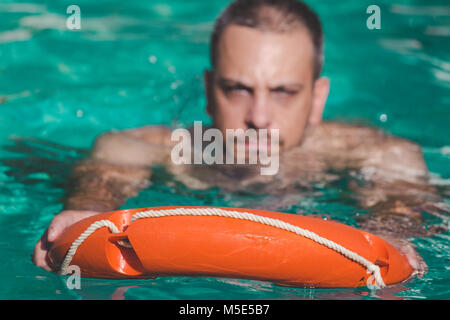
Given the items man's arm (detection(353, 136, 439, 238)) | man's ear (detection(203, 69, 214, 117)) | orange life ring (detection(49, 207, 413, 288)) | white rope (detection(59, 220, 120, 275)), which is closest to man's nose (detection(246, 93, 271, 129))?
man's ear (detection(203, 69, 214, 117))

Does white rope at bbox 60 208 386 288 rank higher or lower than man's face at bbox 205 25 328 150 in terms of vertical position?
lower

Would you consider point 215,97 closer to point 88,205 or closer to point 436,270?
point 88,205

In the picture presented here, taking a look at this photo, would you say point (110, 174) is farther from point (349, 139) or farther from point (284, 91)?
point (349, 139)

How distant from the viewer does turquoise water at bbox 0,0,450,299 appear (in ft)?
9.55

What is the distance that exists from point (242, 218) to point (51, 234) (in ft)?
2.54

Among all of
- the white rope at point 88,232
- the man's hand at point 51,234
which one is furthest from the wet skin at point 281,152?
the white rope at point 88,232

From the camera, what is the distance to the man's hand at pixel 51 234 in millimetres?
2203

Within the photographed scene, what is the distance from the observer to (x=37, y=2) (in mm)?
5578

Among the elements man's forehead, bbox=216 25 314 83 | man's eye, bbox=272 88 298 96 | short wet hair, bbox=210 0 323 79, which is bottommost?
man's eye, bbox=272 88 298 96

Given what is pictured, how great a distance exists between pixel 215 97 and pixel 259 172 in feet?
1.65

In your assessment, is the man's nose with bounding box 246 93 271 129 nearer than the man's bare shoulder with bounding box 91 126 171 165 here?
Yes

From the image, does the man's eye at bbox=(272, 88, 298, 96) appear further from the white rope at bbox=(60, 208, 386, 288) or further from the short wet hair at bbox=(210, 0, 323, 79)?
the white rope at bbox=(60, 208, 386, 288)

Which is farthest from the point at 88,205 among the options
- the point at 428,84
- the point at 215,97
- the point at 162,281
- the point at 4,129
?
the point at 428,84

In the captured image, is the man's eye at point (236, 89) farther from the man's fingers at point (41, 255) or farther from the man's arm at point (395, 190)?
the man's fingers at point (41, 255)
